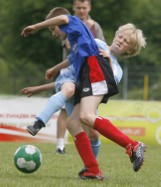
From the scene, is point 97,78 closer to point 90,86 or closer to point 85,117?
point 90,86

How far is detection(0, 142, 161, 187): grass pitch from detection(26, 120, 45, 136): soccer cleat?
0.42m

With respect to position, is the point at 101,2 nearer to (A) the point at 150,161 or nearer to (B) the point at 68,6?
(B) the point at 68,6

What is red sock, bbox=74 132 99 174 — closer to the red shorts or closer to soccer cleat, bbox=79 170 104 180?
soccer cleat, bbox=79 170 104 180

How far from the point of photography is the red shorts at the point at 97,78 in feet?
21.2

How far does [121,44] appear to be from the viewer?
682 centimetres

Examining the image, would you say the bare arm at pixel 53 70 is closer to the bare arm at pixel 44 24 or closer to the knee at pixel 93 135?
the knee at pixel 93 135

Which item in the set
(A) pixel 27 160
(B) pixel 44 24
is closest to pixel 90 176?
(A) pixel 27 160

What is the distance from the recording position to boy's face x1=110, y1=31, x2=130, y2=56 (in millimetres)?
6793

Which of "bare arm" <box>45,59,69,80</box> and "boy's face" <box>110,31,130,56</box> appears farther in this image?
"bare arm" <box>45,59,69,80</box>

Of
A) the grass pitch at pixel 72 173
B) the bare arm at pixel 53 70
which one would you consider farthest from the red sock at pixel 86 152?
the bare arm at pixel 53 70

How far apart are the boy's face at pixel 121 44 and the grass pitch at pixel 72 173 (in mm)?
1181

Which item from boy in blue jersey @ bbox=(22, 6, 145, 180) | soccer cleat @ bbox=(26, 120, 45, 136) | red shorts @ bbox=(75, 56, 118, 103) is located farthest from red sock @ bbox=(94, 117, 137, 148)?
soccer cleat @ bbox=(26, 120, 45, 136)

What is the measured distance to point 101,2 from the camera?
26.1m

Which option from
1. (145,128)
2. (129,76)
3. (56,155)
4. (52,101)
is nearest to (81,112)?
(52,101)
